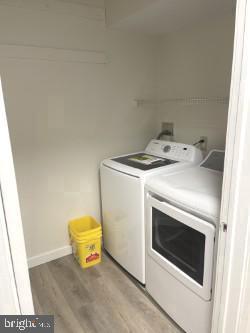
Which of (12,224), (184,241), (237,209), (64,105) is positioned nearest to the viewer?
(12,224)

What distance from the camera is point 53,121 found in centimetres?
199

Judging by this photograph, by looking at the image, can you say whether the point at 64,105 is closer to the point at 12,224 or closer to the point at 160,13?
the point at 160,13

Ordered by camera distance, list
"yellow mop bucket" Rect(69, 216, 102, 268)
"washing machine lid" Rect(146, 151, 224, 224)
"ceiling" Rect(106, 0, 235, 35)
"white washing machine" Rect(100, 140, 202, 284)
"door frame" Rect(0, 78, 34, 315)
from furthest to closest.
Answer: "yellow mop bucket" Rect(69, 216, 102, 268) < "white washing machine" Rect(100, 140, 202, 284) < "ceiling" Rect(106, 0, 235, 35) < "washing machine lid" Rect(146, 151, 224, 224) < "door frame" Rect(0, 78, 34, 315)

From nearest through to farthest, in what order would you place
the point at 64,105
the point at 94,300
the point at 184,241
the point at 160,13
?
1. the point at 184,241
2. the point at 160,13
3. the point at 94,300
4. the point at 64,105

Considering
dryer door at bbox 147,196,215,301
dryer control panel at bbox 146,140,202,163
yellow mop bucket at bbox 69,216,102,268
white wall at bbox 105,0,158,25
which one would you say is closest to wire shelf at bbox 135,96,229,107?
dryer control panel at bbox 146,140,202,163

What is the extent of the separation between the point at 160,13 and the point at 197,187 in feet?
4.12

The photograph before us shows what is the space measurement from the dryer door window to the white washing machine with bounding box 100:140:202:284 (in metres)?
0.15

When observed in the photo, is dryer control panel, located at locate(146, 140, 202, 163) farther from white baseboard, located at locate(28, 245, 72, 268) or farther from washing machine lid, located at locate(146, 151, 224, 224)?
white baseboard, located at locate(28, 245, 72, 268)

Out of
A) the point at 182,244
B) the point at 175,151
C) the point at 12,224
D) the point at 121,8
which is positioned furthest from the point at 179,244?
the point at 121,8

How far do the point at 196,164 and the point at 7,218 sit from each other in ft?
5.13

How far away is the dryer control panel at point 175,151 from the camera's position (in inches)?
77.3

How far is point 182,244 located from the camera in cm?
147

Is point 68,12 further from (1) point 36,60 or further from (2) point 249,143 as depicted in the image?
(2) point 249,143

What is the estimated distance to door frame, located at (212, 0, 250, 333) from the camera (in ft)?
2.93
